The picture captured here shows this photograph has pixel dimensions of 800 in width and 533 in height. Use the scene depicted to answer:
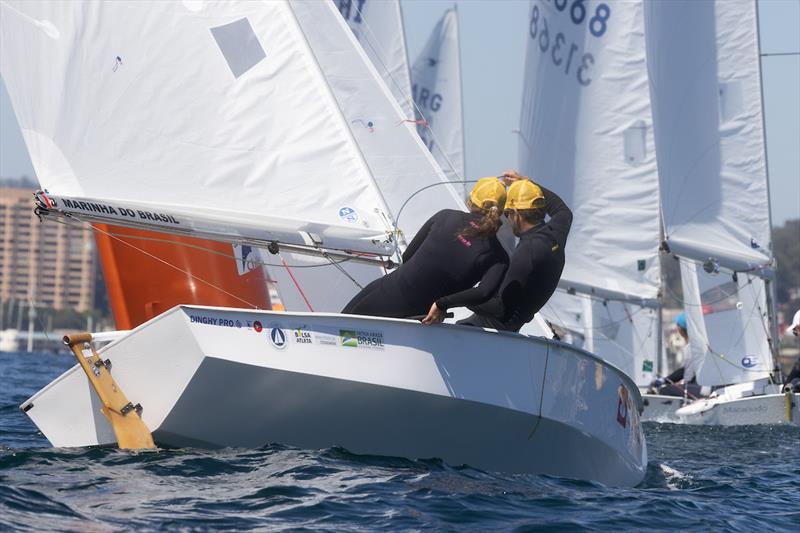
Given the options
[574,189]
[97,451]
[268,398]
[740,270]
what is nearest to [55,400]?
[97,451]

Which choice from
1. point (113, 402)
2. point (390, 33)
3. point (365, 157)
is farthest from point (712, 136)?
point (113, 402)

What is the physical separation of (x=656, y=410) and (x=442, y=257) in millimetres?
9306

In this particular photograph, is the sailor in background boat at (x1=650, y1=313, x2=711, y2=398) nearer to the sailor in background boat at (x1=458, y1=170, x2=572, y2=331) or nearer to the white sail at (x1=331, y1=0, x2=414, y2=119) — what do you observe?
the white sail at (x1=331, y1=0, x2=414, y2=119)

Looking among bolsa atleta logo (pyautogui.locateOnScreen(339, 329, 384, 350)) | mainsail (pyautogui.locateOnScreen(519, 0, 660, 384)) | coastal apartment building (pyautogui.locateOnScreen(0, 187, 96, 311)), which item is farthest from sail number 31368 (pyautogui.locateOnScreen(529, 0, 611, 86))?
coastal apartment building (pyautogui.locateOnScreen(0, 187, 96, 311))

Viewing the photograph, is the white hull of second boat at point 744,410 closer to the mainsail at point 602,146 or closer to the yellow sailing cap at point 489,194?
the mainsail at point 602,146

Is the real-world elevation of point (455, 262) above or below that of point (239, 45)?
below

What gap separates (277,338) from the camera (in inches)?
233

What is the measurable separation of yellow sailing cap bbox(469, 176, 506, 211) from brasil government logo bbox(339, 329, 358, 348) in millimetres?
915

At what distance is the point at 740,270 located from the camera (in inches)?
663

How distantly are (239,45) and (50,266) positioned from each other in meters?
96.4

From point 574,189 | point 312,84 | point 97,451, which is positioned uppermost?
point 574,189

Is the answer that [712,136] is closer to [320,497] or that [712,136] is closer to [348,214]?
[348,214]

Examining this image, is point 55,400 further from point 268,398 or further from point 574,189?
point 574,189

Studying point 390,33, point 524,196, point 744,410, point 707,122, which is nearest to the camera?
point 524,196
